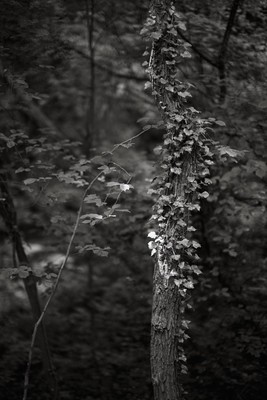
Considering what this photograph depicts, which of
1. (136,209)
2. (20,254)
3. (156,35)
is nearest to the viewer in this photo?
(156,35)

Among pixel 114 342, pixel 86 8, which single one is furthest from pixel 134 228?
pixel 86 8

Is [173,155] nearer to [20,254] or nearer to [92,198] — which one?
[92,198]

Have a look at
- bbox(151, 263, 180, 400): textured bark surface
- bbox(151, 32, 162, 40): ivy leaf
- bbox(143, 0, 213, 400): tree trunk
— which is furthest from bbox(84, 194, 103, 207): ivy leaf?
bbox(151, 32, 162, 40): ivy leaf

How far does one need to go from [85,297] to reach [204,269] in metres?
2.95

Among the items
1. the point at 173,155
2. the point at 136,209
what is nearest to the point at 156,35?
the point at 173,155

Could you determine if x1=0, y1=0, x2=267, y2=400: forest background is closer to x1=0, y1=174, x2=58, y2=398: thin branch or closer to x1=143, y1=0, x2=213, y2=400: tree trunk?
x1=0, y1=174, x2=58, y2=398: thin branch

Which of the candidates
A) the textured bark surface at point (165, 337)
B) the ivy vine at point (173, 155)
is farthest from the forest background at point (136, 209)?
the textured bark surface at point (165, 337)


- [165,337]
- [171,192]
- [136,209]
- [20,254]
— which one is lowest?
[20,254]

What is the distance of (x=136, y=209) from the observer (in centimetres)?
562

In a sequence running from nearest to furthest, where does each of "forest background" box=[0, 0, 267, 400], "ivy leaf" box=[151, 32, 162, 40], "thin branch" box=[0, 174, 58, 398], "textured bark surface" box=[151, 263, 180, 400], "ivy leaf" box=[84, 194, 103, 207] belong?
"ivy leaf" box=[151, 32, 162, 40], "textured bark surface" box=[151, 263, 180, 400], "ivy leaf" box=[84, 194, 103, 207], "forest background" box=[0, 0, 267, 400], "thin branch" box=[0, 174, 58, 398]

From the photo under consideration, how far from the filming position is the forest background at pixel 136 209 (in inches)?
173

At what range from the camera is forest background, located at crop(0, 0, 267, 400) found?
14.4ft

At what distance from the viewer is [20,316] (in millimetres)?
6977

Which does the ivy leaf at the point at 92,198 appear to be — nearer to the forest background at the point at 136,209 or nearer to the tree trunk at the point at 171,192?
the forest background at the point at 136,209
